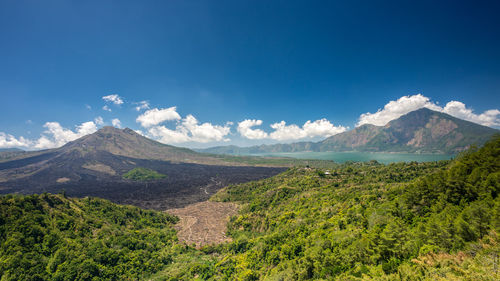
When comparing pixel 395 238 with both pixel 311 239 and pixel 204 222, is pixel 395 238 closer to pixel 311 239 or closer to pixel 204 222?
pixel 311 239

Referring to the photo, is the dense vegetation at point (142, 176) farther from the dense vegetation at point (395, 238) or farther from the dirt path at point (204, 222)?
the dense vegetation at point (395, 238)

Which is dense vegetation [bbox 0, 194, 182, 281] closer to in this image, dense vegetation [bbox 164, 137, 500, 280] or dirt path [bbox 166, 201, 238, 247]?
dirt path [bbox 166, 201, 238, 247]

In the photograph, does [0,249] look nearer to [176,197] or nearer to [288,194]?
[288,194]

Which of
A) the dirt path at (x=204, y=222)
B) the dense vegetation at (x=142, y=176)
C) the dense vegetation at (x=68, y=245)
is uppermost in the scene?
the dense vegetation at (x=68, y=245)

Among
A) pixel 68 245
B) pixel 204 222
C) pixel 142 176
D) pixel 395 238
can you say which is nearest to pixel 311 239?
pixel 395 238

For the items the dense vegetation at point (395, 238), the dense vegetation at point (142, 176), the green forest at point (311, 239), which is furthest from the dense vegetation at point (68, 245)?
the dense vegetation at point (142, 176)

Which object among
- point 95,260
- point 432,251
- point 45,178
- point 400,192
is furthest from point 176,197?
point 45,178

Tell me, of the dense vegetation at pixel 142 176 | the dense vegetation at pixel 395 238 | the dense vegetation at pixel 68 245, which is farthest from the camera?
the dense vegetation at pixel 142 176

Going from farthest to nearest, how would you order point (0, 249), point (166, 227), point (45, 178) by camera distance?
point (45, 178)
point (166, 227)
point (0, 249)
